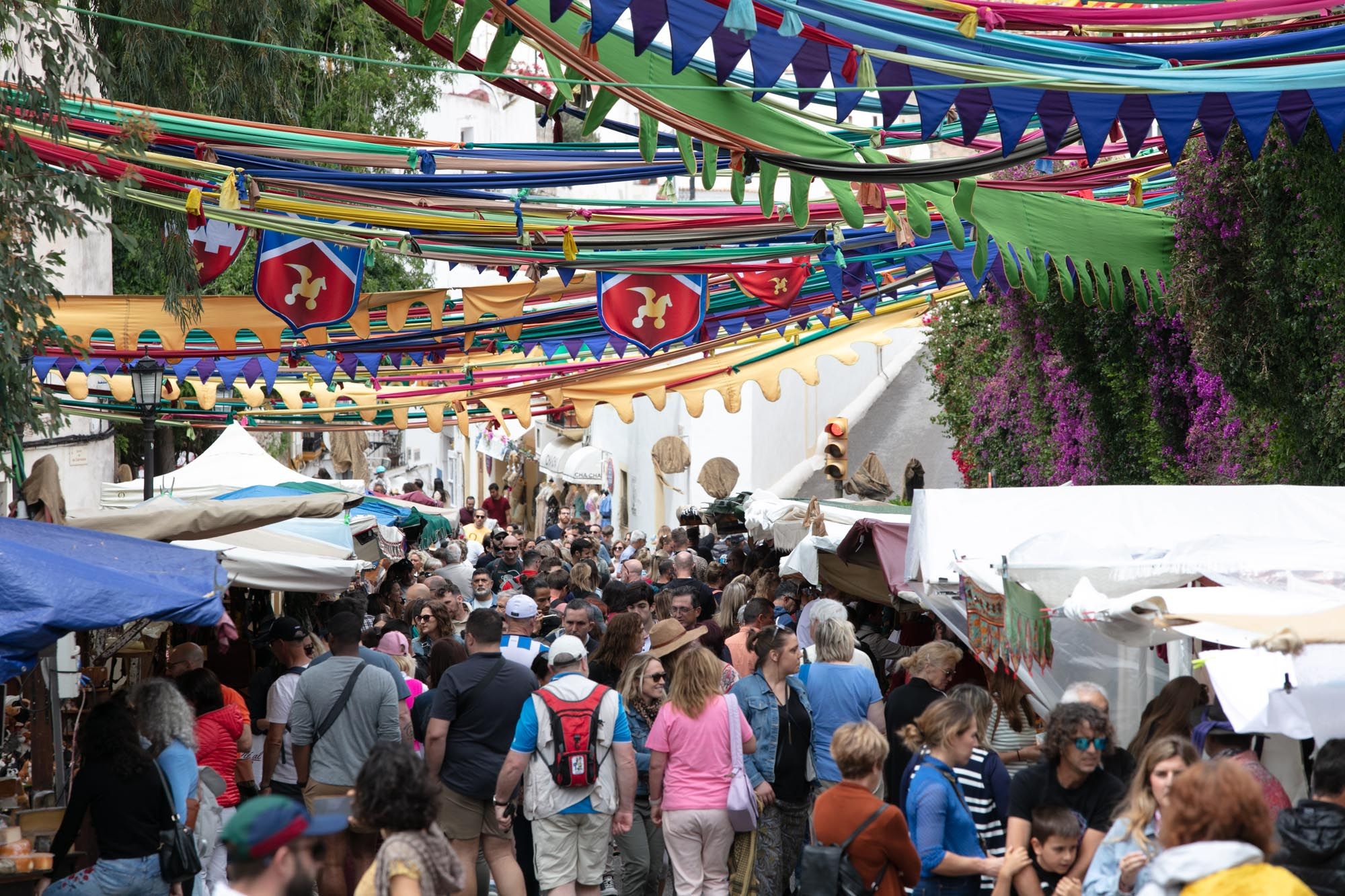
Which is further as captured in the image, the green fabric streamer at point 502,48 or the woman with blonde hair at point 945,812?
the green fabric streamer at point 502,48

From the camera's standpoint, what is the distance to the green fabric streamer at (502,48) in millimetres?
6199

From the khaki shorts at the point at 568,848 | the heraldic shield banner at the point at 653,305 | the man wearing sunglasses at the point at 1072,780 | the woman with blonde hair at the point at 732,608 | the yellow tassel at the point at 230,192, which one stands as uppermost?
the yellow tassel at the point at 230,192

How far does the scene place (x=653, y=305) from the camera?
10.7m

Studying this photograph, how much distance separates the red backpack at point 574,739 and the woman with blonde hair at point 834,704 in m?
1.36

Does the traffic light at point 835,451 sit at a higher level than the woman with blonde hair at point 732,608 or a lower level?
higher

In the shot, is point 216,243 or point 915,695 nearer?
point 915,695

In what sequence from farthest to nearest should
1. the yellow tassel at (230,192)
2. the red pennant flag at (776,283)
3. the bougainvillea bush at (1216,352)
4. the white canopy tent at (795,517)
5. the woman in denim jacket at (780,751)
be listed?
the white canopy tent at (795,517)
the red pennant flag at (776,283)
the bougainvillea bush at (1216,352)
the yellow tassel at (230,192)
the woman in denim jacket at (780,751)

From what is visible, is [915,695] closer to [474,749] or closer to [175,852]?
[474,749]

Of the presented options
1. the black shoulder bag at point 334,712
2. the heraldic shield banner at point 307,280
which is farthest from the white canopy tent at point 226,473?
the black shoulder bag at point 334,712

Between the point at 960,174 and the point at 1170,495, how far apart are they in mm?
2458

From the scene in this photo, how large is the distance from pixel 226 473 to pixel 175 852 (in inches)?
304

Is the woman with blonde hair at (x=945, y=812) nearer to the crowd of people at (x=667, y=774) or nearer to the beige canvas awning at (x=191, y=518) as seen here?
the crowd of people at (x=667, y=774)

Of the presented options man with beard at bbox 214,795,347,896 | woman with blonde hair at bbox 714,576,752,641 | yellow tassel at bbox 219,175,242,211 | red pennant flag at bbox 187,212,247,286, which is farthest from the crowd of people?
yellow tassel at bbox 219,175,242,211

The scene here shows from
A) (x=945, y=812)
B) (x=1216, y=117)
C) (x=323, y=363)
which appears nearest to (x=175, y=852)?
(x=945, y=812)
